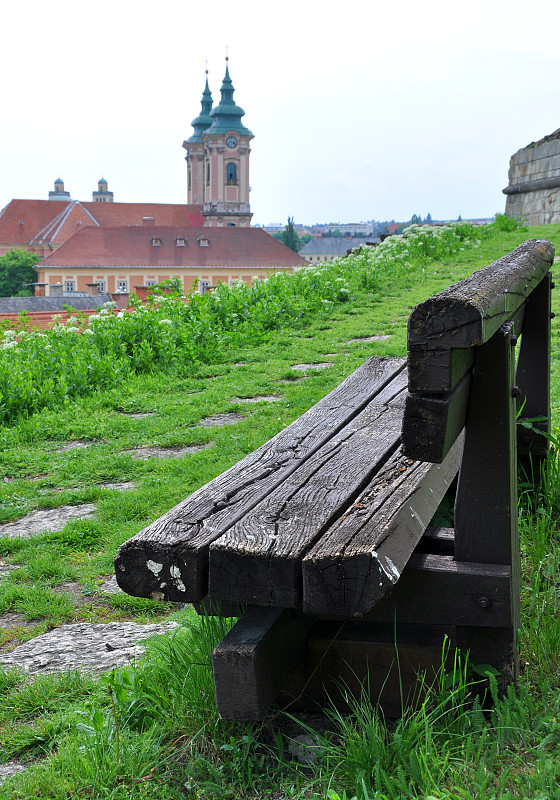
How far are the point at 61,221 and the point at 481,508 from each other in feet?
317

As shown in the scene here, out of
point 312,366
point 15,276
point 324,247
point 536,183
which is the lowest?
point 312,366

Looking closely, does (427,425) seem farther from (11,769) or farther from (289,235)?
(289,235)

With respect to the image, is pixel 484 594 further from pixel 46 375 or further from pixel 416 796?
pixel 46 375

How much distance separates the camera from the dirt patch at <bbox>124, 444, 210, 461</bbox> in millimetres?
4938

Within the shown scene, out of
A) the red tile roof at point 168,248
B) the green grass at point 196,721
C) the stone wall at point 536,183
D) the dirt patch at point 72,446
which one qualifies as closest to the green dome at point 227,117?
the red tile roof at point 168,248

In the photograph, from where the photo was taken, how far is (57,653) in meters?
2.59

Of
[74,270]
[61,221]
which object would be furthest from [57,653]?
[61,221]

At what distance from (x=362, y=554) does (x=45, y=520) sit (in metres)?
2.82

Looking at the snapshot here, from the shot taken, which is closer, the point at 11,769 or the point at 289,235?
the point at 11,769

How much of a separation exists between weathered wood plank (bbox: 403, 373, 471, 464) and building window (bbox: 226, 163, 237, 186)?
10134 cm

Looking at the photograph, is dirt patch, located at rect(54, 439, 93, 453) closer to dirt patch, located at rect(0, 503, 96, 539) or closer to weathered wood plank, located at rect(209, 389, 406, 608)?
dirt patch, located at rect(0, 503, 96, 539)

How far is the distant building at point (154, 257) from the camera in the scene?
7669 centimetres

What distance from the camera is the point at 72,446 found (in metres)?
5.33

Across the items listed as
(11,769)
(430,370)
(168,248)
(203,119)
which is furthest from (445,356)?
(203,119)
